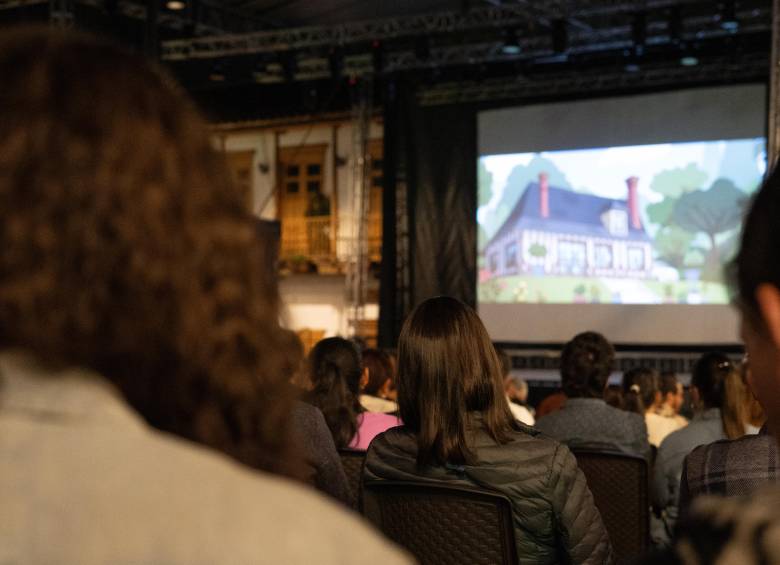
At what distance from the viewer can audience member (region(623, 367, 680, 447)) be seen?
5492 mm

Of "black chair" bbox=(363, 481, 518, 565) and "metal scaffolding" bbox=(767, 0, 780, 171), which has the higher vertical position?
"metal scaffolding" bbox=(767, 0, 780, 171)

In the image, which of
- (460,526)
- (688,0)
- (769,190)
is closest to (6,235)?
(769,190)

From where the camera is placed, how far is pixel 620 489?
3.87 m

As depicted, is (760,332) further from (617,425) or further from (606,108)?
(606,108)

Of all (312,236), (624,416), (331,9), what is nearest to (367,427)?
(624,416)

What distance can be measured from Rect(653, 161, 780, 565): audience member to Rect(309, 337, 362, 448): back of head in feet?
9.66

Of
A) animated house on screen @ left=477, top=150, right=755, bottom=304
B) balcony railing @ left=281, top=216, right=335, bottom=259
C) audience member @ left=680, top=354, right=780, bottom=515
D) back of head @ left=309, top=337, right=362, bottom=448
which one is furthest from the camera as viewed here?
balcony railing @ left=281, top=216, right=335, bottom=259

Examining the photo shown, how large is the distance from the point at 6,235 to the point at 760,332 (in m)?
0.69

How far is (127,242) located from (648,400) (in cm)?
517

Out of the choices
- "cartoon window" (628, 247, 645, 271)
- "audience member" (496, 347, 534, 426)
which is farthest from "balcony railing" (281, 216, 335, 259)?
"audience member" (496, 347, 534, 426)

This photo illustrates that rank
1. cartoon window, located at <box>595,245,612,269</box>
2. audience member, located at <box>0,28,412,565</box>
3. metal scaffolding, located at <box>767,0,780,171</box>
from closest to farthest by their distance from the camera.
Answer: audience member, located at <box>0,28,412,565</box> < metal scaffolding, located at <box>767,0,780,171</box> < cartoon window, located at <box>595,245,612,269</box>

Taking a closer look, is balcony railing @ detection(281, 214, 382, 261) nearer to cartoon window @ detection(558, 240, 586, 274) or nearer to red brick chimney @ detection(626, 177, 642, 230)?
cartoon window @ detection(558, 240, 586, 274)

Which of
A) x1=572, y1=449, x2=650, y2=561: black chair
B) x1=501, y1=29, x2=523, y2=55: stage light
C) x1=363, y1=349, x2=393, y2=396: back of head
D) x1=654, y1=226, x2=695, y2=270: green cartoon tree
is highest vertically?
x1=501, y1=29, x2=523, y2=55: stage light

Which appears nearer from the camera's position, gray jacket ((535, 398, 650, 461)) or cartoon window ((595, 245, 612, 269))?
gray jacket ((535, 398, 650, 461))
